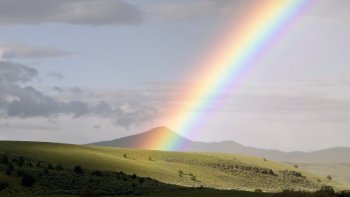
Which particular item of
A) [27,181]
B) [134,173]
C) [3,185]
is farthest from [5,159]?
[134,173]

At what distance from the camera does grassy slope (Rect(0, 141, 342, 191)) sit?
13338cm

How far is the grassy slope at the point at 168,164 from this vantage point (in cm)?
13338

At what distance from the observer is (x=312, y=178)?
19300 centimetres

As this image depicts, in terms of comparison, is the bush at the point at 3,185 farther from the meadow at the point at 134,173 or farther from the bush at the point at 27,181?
the bush at the point at 27,181

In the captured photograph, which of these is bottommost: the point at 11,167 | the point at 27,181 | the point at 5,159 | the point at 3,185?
the point at 3,185

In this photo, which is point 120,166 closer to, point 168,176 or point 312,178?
point 168,176

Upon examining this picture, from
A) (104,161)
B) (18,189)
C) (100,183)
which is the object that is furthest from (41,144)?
(18,189)

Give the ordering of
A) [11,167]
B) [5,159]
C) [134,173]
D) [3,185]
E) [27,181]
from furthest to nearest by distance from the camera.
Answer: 1. [134,173]
2. [5,159]
3. [11,167]
4. [27,181]
5. [3,185]

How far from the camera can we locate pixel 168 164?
163m

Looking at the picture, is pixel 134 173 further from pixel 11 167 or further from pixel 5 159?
pixel 11 167

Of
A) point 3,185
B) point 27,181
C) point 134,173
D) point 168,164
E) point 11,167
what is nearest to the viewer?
point 3,185

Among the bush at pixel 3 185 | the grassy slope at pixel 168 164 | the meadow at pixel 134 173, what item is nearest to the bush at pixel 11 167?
the meadow at pixel 134 173

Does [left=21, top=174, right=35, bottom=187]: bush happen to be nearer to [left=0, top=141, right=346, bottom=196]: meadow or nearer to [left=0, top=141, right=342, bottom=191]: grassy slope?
[left=0, top=141, right=346, bottom=196]: meadow

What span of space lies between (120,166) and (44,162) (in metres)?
22.0
